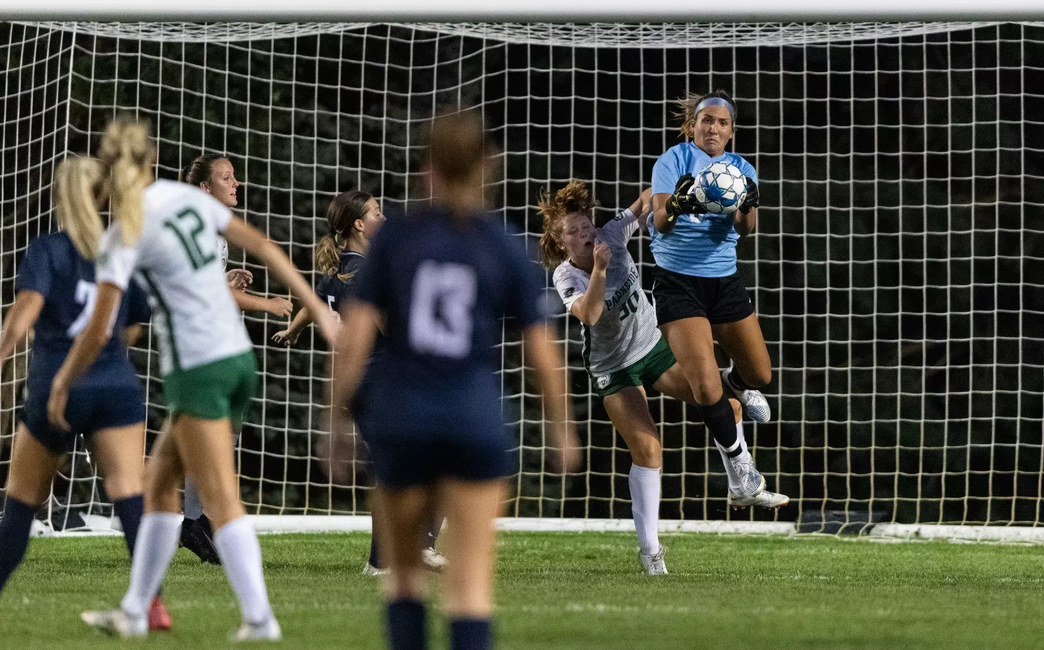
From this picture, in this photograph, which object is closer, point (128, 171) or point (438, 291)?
point (438, 291)

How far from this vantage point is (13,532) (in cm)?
609

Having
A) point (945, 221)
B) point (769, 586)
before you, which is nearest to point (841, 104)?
point (945, 221)

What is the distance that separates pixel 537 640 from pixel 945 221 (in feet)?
42.1

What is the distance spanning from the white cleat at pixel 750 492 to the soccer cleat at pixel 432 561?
164 cm

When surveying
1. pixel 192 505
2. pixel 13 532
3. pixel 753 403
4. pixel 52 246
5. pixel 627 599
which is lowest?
pixel 627 599

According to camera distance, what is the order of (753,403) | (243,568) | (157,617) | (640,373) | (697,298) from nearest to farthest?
(243,568), (157,617), (640,373), (697,298), (753,403)

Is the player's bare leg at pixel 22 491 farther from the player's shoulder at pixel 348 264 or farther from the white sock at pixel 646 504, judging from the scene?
the white sock at pixel 646 504

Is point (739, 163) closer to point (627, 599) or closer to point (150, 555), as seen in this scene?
point (627, 599)

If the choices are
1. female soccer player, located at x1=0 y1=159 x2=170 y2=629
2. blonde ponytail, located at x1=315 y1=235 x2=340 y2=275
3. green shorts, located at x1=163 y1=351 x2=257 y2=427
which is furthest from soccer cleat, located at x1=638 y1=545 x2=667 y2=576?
green shorts, located at x1=163 y1=351 x2=257 y2=427

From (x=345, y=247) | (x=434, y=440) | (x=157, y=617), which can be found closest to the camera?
(x=434, y=440)

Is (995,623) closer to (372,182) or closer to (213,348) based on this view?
(213,348)

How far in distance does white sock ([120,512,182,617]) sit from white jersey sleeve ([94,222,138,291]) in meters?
0.82

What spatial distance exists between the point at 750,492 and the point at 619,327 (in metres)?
1.15

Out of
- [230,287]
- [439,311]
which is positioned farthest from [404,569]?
[230,287]
